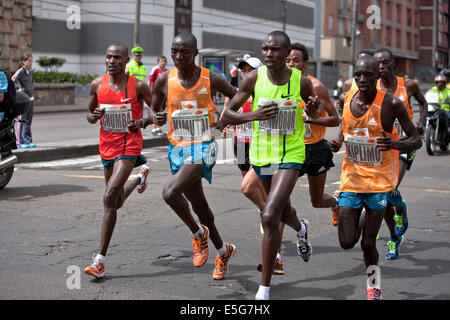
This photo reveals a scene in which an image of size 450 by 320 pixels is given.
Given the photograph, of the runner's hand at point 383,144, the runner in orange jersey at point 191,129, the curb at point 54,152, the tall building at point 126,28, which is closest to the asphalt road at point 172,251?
the runner in orange jersey at point 191,129

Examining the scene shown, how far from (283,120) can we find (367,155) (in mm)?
691

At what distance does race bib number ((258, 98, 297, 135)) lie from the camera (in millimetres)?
5156

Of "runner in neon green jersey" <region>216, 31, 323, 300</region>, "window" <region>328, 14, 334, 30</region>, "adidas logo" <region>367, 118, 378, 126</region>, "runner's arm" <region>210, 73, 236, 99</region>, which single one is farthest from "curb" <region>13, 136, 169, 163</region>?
"window" <region>328, 14, 334, 30</region>

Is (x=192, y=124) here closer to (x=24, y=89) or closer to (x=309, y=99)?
(x=309, y=99)

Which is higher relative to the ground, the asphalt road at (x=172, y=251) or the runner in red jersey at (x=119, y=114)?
the runner in red jersey at (x=119, y=114)

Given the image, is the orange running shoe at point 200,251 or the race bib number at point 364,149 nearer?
the race bib number at point 364,149

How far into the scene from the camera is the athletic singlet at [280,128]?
5.15 meters

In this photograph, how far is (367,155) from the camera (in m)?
5.24

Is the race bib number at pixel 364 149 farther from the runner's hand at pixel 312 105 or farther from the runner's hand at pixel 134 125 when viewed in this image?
the runner's hand at pixel 134 125

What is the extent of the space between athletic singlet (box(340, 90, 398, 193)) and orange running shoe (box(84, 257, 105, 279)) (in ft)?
6.44

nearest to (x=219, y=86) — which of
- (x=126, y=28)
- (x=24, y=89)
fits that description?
(x=24, y=89)

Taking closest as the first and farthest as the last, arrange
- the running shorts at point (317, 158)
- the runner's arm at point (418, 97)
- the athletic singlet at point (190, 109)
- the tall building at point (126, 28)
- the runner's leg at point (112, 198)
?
the runner's leg at point (112, 198), the athletic singlet at point (190, 109), the running shorts at point (317, 158), the runner's arm at point (418, 97), the tall building at point (126, 28)

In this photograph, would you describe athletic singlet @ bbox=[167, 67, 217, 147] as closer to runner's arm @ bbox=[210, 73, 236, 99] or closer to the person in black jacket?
runner's arm @ bbox=[210, 73, 236, 99]

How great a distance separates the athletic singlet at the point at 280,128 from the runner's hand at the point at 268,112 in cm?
19
